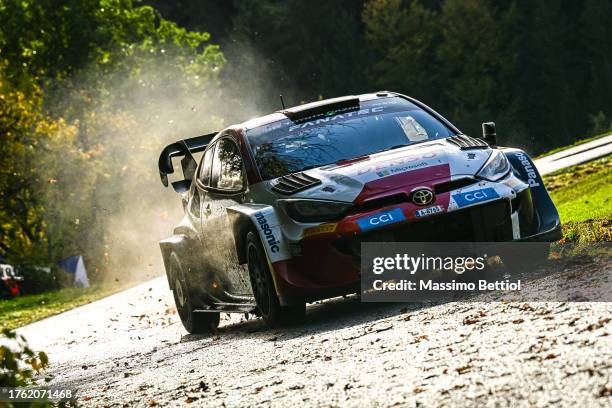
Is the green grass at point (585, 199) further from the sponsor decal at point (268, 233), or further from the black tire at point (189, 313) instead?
the black tire at point (189, 313)

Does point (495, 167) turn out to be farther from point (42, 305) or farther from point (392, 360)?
point (42, 305)

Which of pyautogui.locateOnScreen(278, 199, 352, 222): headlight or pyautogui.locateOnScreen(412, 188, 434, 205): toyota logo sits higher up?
pyautogui.locateOnScreen(278, 199, 352, 222): headlight

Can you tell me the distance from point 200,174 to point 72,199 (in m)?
41.1

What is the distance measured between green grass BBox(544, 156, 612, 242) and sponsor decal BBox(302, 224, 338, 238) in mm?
2775

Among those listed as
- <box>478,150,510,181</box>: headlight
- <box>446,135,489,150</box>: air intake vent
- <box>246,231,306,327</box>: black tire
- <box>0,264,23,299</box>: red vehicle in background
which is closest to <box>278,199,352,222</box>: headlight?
<box>246,231,306,327</box>: black tire

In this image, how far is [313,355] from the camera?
8.48 metres

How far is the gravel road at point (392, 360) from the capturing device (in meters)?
6.17

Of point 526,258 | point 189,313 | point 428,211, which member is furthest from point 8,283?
point 428,211

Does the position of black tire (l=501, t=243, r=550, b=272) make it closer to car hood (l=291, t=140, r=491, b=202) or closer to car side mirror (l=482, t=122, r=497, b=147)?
car hood (l=291, t=140, r=491, b=202)

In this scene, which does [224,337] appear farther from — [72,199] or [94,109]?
[94,109]

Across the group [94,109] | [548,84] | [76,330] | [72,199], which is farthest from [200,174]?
[548,84]

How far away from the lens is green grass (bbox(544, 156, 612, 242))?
1202 centimetres

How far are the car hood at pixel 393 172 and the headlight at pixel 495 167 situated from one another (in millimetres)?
50

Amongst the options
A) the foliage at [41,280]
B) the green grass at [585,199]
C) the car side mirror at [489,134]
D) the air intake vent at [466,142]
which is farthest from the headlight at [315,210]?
the foliage at [41,280]
